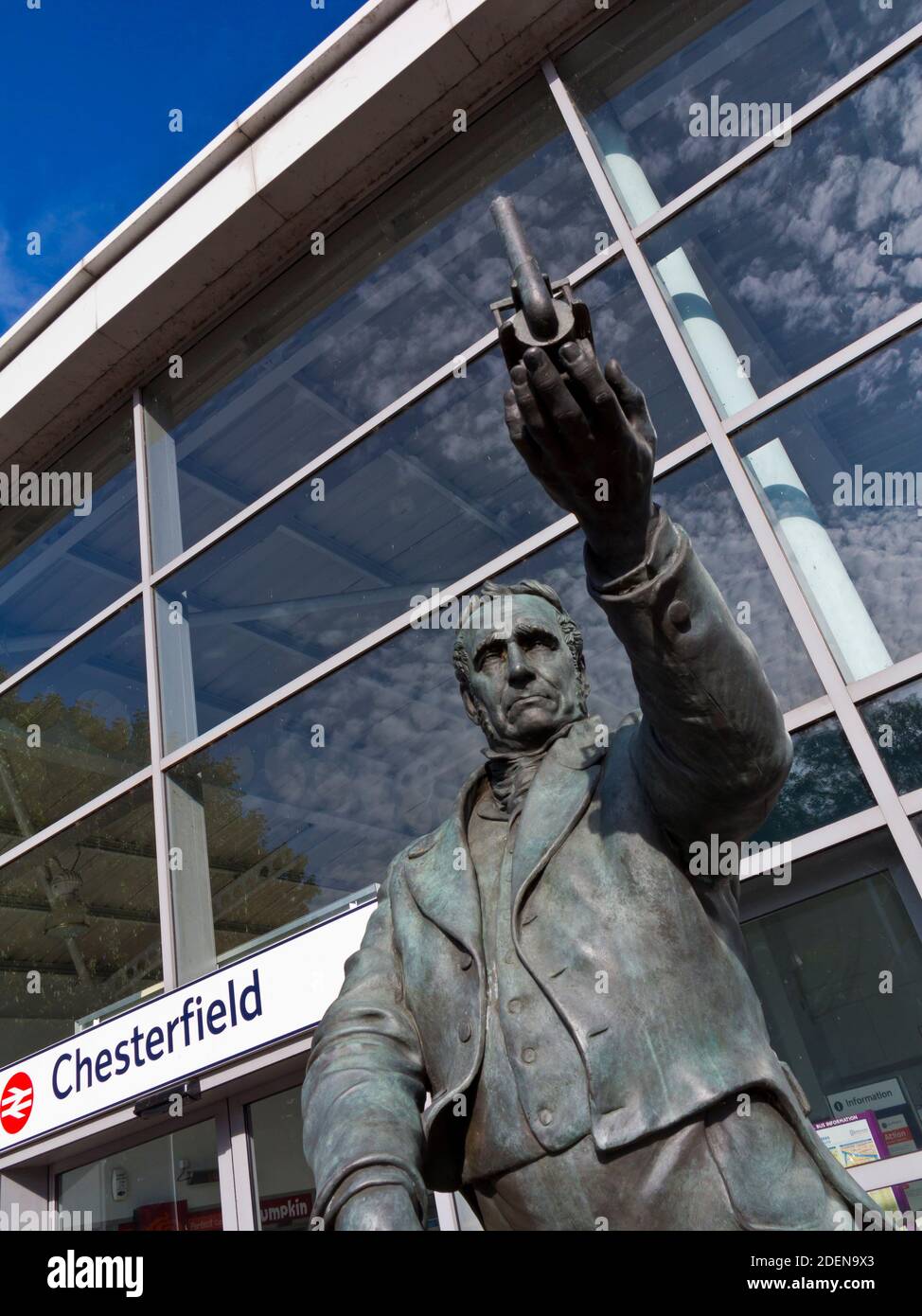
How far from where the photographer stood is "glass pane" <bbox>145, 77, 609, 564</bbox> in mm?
8422

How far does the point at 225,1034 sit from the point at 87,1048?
141 centimetres

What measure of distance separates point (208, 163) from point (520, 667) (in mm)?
8029

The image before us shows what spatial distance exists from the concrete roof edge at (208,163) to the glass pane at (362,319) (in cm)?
89

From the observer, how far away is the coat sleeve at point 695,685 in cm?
179

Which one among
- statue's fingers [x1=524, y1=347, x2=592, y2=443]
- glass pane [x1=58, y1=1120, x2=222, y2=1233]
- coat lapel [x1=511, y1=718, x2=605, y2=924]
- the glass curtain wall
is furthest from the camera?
glass pane [x1=58, y1=1120, x2=222, y2=1233]

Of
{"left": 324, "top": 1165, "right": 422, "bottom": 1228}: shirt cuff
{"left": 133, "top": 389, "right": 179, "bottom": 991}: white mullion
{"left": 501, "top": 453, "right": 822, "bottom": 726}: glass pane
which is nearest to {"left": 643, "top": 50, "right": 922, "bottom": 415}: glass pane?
{"left": 501, "top": 453, "right": 822, "bottom": 726}: glass pane

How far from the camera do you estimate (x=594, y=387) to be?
1564 mm

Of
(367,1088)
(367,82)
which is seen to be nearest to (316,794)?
(367,82)

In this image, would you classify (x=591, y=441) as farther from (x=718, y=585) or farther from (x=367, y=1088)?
(x=718, y=585)

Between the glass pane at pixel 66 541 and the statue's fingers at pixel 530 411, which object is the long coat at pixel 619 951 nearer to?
the statue's fingers at pixel 530 411

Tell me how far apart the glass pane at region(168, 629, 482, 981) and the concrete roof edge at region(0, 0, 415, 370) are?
391cm

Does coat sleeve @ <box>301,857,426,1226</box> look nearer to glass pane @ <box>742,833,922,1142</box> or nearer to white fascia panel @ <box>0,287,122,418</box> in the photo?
glass pane @ <box>742,833,922,1142</box>

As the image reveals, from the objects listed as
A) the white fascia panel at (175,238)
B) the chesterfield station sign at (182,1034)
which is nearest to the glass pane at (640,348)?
the white fascia panel at (175,238)
